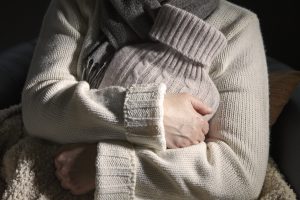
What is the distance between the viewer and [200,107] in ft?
3.24

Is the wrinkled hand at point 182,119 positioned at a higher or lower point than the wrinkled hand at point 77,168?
higher

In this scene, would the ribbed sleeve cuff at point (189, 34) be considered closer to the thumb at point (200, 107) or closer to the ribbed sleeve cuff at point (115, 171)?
the thumb at point (200, 107)

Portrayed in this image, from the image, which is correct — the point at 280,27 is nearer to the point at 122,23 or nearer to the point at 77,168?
the point at 122,23

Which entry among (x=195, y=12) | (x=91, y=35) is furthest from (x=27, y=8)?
(x=195, y=12)

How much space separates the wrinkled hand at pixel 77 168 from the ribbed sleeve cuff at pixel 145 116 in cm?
10

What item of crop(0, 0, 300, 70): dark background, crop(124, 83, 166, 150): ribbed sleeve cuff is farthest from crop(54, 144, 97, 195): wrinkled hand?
crop(0, 0, 300, 70): dark background

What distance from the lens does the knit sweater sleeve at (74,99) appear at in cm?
90

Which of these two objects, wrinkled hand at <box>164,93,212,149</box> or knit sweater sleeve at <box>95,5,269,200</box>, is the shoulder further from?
wrinkled hand at <box>164,93,212,149</box>

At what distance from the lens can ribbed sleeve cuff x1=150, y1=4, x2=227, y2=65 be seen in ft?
3.28

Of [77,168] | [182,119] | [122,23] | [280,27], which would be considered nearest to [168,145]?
[182,119]

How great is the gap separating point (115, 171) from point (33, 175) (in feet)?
0.60

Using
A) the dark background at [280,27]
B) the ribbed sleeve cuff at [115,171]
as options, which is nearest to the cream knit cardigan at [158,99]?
the ribbed sleeve cuff at [115,171]

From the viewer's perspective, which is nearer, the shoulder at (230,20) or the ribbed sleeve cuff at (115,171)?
the ribbed sleeve cuff at (115,171)

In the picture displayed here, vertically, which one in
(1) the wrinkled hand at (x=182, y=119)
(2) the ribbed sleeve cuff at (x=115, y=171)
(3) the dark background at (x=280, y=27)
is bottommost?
(3) the dark background at (x=280, y=27)
